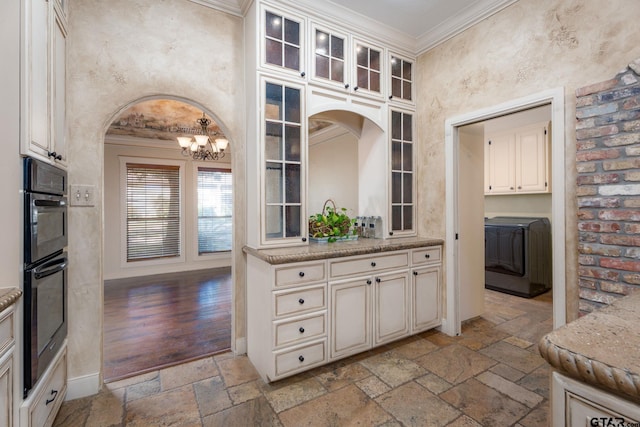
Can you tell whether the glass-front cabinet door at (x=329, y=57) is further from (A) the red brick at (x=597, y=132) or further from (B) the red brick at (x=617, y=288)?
(B) the red brick at (x=617, y=288)

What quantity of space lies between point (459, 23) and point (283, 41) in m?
1.68

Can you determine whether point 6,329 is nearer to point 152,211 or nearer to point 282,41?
point 282,41

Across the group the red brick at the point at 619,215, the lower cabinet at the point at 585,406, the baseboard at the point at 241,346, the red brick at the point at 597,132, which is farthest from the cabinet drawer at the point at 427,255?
the lower cabinet at the point at 585,406

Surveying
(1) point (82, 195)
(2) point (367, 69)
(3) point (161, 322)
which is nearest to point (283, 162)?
(2) point (367, 69)

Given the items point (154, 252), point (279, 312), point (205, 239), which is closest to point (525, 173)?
point (279, 312)

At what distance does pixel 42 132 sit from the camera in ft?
5.10

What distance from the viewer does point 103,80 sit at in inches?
82.0

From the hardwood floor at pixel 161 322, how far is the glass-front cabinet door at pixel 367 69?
2810 mm

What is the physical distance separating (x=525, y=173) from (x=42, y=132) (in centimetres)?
539

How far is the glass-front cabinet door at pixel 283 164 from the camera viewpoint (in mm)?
2383

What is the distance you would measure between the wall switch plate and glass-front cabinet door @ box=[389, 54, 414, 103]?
8.93ft

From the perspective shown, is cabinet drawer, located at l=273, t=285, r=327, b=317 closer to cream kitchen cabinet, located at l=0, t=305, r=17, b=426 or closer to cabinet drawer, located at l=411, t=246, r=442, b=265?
cabinet drawer, located at l=411, t=246, r=442, b=265

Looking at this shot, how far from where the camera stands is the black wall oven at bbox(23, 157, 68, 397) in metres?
1.37

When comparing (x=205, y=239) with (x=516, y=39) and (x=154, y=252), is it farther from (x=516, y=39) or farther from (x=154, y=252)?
(x=516, y=39)
